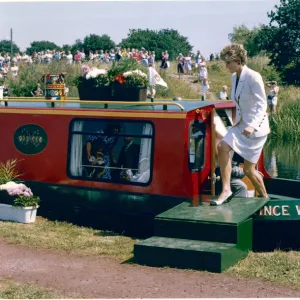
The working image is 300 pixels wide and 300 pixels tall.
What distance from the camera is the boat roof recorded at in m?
9.58

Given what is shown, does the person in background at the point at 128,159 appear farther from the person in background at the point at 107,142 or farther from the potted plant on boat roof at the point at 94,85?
the potted plant on boat roof at the point at 94,85

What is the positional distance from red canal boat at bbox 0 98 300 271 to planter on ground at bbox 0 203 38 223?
419 millimetres

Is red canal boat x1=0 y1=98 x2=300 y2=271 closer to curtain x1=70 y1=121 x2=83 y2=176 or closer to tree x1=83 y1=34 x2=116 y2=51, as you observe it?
curtain x1=70 y1=121 x2=83 y2=176

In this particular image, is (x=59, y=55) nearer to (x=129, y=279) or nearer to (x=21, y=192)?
(x=21, y=192)

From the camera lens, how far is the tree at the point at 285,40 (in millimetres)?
39969

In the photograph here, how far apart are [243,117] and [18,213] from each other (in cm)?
364

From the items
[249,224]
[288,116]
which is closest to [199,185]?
[249,224]

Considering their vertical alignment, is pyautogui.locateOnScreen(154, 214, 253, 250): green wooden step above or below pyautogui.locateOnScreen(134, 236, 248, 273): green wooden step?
above

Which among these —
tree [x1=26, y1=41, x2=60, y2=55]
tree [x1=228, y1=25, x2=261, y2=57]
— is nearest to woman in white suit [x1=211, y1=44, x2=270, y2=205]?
tree [x1=228, y1=25, x2=261, y2=57]

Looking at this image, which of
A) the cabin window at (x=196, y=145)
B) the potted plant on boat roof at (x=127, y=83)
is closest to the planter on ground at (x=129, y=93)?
the potted plant on boat roof at (x=127, y=83)

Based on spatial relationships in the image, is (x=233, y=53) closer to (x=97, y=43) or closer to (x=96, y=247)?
(x=96, y=247)

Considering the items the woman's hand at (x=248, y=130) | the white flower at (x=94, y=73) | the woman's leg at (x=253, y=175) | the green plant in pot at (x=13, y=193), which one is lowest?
the green plant in pot at (x=13, y=193)

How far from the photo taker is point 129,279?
729 centimetres

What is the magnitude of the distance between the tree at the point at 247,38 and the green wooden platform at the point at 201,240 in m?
38.0
